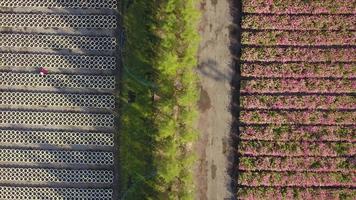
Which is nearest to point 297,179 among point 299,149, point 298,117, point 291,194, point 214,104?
point 291,194

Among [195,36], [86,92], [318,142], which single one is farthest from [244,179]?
[86,92]

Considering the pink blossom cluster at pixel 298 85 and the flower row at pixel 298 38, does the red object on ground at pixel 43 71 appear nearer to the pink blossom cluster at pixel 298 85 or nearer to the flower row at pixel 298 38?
the pink blossom cluster at pixel 298 85

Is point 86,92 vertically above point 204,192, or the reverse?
point 86,92

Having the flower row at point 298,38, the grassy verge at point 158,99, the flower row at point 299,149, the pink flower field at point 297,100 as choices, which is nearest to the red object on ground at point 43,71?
the grassy verge at point 158,99

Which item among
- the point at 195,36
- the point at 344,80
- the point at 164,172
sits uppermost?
the point at 195,36

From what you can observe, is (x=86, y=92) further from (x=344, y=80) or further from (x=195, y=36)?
(x=344, y=80)

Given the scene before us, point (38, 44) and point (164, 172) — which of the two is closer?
point (164, 172)

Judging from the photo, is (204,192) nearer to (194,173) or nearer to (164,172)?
(194,173)
